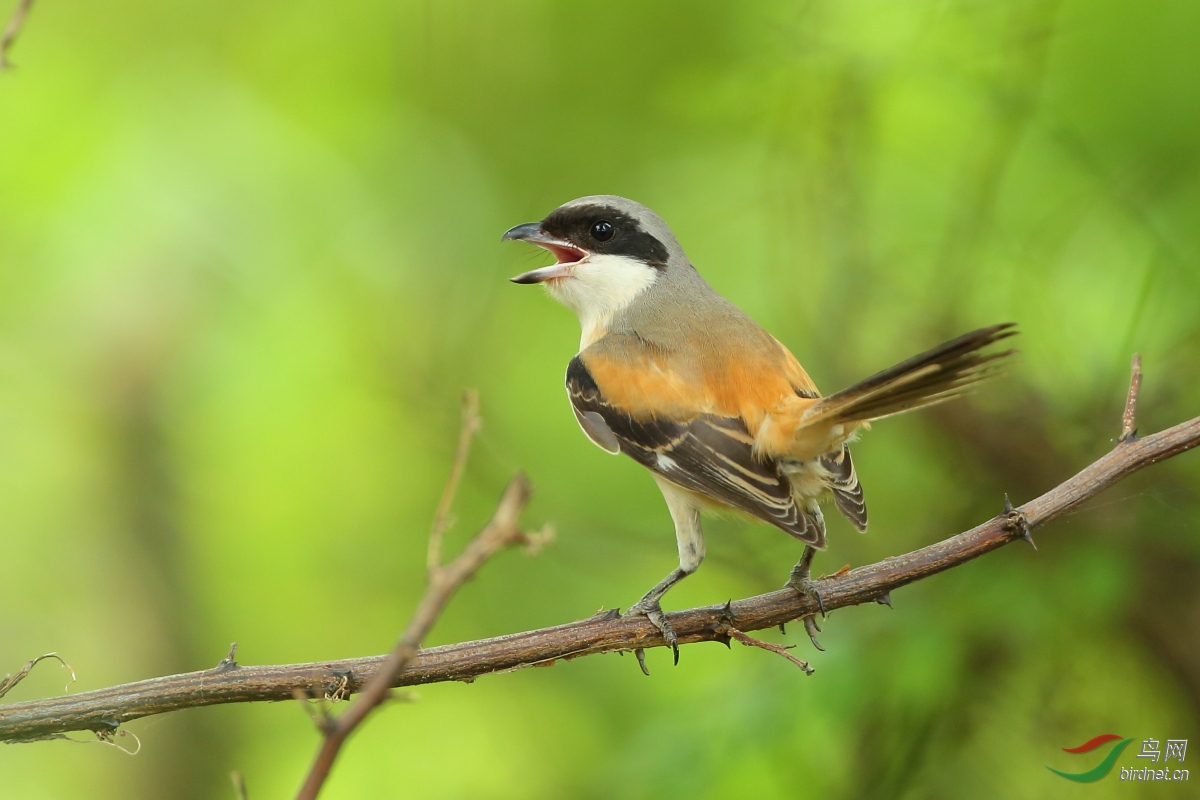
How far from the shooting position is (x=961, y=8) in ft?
14.8

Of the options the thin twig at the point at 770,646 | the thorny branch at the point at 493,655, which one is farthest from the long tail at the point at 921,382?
the thin twig at the point at 770,646

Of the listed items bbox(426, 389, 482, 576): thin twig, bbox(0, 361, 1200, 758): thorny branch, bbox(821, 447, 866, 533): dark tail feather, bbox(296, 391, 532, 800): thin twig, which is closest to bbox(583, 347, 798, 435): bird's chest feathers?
bbox(821, 447, 866, 533): dark tail feather

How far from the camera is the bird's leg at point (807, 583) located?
8.96 feet

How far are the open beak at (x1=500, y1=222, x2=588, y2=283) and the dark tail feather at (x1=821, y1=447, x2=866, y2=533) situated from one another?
56.1 inches

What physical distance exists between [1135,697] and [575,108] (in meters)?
4.83

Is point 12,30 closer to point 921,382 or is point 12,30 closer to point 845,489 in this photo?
point 921,382

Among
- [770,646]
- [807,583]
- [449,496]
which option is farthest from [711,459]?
[449,496]

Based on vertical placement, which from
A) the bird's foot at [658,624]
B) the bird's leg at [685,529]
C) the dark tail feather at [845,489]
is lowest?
the bird's foot at [658,624]

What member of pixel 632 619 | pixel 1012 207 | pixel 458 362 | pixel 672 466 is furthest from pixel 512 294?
pixel 632 619

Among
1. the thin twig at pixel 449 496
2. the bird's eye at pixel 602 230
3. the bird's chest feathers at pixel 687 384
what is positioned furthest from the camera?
the bird's eye at pixel 602 230

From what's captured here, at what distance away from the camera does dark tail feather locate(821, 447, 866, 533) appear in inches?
127

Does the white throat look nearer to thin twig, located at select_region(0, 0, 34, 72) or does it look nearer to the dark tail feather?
the dark tail feather

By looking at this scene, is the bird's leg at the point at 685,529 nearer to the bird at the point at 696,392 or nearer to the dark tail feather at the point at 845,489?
the bird at the point at 696,392

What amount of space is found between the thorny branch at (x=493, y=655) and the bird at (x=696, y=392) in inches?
10.8
